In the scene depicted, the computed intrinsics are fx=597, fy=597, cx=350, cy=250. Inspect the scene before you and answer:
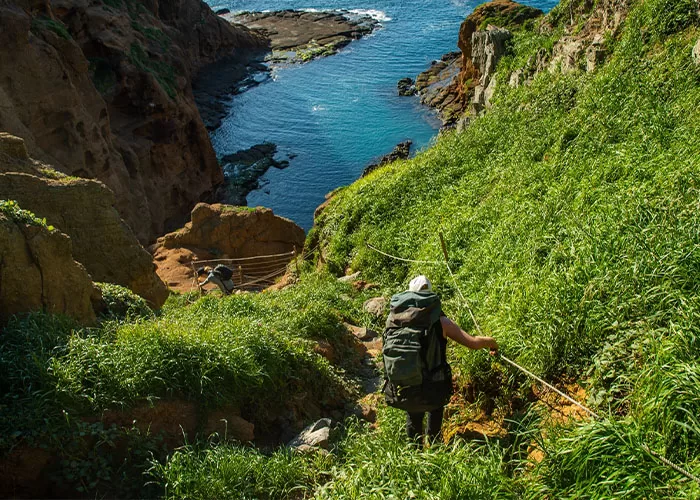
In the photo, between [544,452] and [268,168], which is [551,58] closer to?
[544,452]

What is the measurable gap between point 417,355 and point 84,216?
29.1 ft

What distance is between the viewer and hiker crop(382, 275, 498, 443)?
5.38 m

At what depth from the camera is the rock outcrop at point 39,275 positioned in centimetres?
750

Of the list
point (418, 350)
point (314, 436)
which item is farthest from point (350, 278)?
point (418, 350)

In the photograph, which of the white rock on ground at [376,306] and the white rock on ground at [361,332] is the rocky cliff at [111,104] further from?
the white rock on ground at [361,332]

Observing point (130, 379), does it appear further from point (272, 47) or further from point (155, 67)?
point (272, 47)

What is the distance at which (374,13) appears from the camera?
64.2 m

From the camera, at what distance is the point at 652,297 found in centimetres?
534

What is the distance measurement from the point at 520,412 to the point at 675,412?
173 cm

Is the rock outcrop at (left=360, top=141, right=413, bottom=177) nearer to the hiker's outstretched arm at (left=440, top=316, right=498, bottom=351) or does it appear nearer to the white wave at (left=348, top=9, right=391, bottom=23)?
the hiker's outstretched arm at (left=440, top=316, right=498, bottom=351)

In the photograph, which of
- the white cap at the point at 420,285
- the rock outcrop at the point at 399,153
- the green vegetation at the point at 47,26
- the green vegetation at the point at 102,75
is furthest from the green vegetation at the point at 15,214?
the rock outcrop at the point at 399,153

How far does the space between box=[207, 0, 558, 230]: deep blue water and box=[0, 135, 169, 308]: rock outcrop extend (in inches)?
735

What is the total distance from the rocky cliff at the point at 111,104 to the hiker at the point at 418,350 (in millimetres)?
16409

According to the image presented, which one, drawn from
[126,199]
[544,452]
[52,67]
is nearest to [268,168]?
[126,199]
